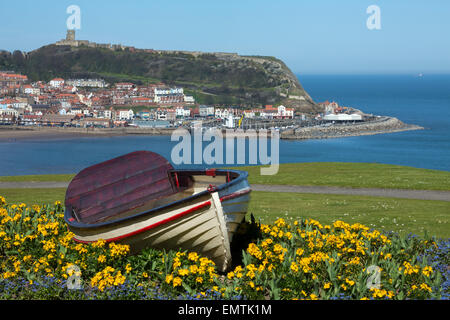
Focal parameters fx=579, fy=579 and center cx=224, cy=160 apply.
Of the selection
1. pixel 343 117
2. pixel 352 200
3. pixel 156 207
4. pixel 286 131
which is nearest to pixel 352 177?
pixel 352 200

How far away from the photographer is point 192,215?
40.5ft

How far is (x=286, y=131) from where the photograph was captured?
160 m

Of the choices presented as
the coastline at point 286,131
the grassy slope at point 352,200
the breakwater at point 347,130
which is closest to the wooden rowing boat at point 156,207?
the grassy slope at point 352,200

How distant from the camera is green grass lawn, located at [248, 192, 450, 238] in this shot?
17.8 meters

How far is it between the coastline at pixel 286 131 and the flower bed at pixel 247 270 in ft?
453

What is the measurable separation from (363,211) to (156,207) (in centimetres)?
952

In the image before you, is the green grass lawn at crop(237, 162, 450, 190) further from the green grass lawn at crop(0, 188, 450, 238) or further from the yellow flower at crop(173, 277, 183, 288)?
the yellow flower at crop(173, 277, 183, 288)

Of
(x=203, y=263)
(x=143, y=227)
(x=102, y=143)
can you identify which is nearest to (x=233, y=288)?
(x=203, y=263)

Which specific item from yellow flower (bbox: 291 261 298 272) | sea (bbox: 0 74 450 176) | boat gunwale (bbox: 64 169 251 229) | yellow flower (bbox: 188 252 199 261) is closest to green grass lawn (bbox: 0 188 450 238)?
boat gunwale (bbox: 64 169 251 229)

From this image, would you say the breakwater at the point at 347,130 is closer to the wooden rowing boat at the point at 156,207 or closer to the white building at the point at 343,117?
the white building at the point at 343,117

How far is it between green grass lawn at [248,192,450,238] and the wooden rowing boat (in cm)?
413

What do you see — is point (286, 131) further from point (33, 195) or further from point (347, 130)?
point (33, 195)
